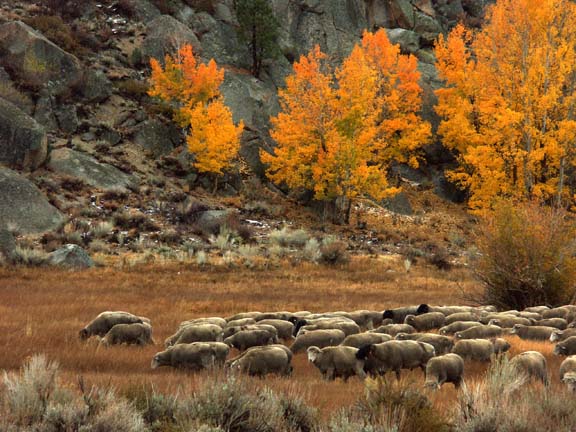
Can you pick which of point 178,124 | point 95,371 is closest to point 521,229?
point 95,371

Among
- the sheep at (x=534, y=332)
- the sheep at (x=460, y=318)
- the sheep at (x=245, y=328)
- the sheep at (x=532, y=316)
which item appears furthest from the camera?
the sheep at (x=532, y=316)

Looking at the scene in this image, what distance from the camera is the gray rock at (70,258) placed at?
21.6 metres

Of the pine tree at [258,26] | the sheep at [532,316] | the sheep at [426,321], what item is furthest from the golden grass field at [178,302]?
the pine tree at [258,26]

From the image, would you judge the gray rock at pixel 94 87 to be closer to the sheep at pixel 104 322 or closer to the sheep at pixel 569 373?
the sheep at pixel 104 322

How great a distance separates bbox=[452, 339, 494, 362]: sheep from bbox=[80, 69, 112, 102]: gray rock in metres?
38.2

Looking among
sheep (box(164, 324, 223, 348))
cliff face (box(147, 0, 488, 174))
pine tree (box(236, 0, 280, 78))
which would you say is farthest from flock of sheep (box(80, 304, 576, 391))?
pine tree (box(236, 0, 280, 78))

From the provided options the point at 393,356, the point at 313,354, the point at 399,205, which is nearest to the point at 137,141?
the point at 399,205

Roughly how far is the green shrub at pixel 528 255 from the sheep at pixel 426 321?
448 centimetres

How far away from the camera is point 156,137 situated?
41.7 m

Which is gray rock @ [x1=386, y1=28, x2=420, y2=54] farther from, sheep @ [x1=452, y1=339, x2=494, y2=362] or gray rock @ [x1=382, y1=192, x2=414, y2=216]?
sheep @ [x1=452, y1=339, x2=494, y2=362]

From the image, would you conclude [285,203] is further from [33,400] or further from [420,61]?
[33,400]

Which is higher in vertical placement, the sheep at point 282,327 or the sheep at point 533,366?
the sheep at point 533,366

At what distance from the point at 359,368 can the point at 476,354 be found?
2.41 meters

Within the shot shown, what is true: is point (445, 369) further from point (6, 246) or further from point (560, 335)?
point (6, 246)
